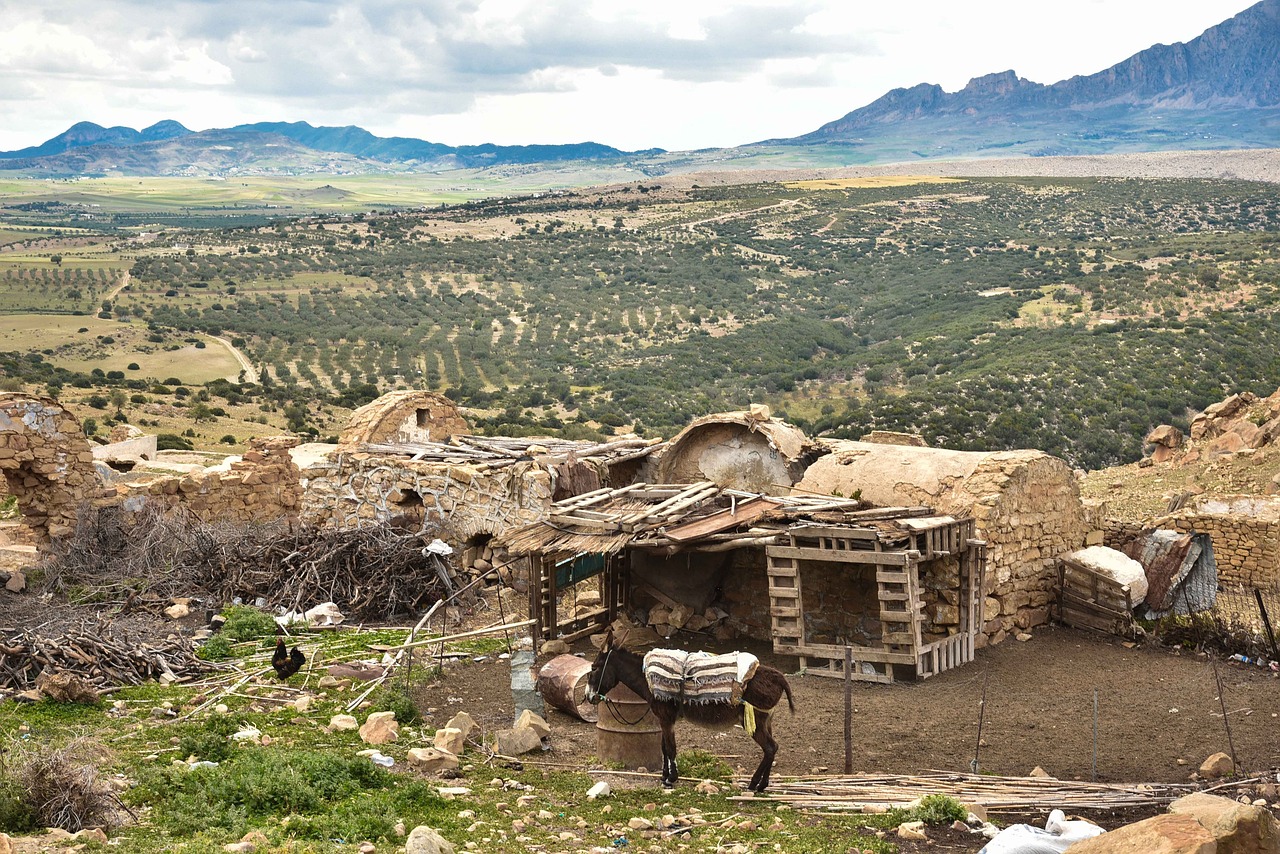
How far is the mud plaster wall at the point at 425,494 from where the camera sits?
16000 millimetres

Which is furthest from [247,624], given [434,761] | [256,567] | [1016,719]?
[1016,719]

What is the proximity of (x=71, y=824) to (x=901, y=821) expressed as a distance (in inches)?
202

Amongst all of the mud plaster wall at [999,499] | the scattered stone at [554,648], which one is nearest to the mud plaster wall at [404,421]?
the scattered stone at [554,648]

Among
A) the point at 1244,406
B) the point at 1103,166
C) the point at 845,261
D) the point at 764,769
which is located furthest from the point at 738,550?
the point at 1103,166

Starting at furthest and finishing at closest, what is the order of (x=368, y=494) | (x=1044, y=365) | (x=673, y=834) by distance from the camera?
(x=1044, y=365), (x=368, y=494), (x=673, y=834)

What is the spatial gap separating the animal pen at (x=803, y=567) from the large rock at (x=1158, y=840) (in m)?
5.41

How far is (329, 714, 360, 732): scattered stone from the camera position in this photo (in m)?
9.84

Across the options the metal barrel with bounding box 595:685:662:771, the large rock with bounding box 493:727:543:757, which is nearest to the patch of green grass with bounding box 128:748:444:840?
the large rock with bounding box 493:727:543:757

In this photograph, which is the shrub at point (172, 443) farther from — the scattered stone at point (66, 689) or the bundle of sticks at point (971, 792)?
the bundle of sticks at point (971, 792)

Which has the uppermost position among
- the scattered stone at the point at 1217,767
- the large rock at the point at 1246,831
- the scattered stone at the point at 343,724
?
the large rock at the point at 1246,831

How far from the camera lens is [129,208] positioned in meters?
185

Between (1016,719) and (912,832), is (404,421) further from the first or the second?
(912,832)

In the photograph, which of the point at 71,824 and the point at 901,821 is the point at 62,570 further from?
the point at 901,821

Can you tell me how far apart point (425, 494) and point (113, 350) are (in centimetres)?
3441
